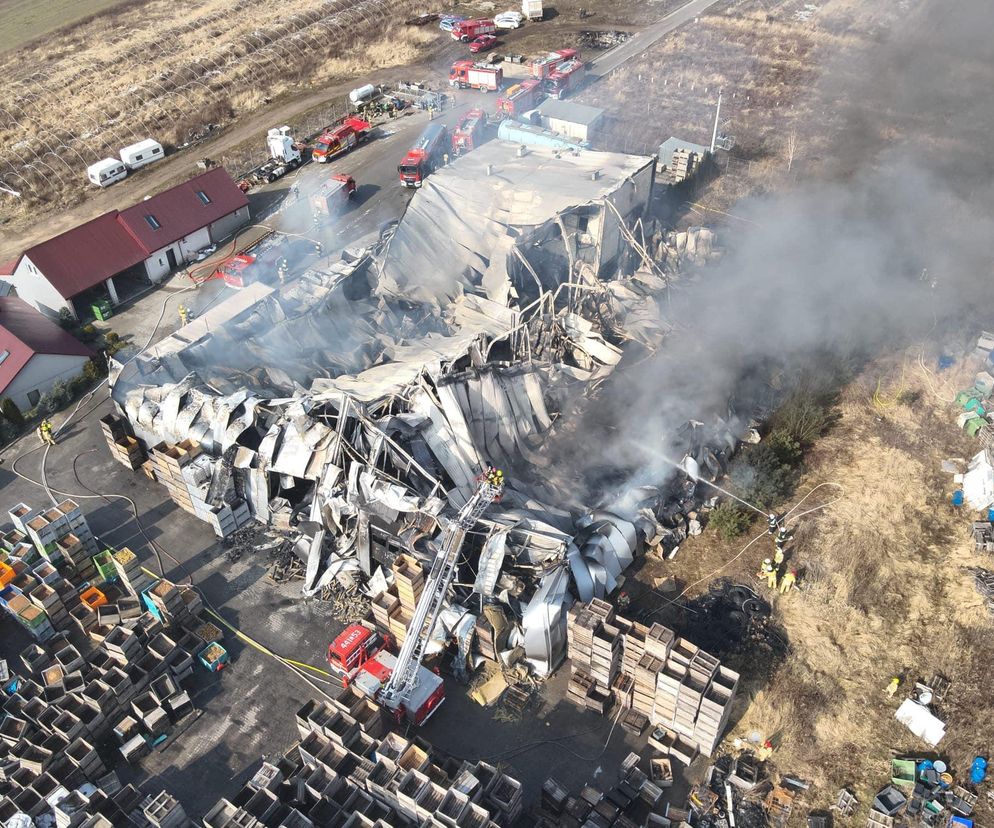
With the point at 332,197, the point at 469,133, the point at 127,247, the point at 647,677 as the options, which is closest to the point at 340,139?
the point at 469,133

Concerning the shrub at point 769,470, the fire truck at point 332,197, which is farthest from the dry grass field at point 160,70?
the shrub at point 769,470

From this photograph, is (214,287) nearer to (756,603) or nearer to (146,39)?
(756,603)

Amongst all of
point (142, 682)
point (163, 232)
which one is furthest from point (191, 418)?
point (163, 232)

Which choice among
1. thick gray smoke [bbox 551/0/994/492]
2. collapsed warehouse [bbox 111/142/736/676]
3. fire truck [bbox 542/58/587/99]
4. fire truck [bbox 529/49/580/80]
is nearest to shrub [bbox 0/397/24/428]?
collapsed warehouse [bbox 111/142/736/676]

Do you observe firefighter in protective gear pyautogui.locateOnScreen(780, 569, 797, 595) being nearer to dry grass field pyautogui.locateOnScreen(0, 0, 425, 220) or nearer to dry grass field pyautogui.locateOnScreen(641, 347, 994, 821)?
dry grass field pyautogui.locateOnScreen(641, 347, 994, 821)

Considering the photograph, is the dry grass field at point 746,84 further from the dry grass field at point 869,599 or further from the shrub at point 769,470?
the shrub at point 769,470
